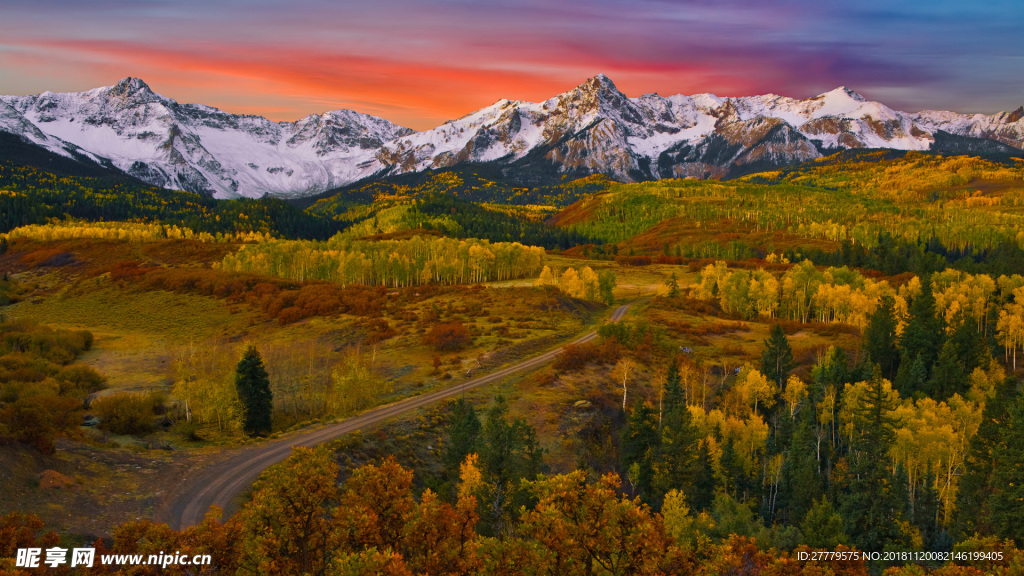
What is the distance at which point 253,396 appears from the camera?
60.0 metres

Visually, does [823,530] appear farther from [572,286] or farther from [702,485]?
[572,286]

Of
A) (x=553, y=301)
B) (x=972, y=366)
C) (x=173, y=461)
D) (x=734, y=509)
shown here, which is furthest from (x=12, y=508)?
(x=972, y=366)

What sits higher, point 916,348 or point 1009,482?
point 916,348

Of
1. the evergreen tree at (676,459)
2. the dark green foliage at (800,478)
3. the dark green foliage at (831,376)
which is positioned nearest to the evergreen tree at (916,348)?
the dark green foliage at (831,376)

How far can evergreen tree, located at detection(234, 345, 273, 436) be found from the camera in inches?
2344

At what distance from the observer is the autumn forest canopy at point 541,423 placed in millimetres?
20906

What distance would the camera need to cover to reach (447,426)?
62719mm

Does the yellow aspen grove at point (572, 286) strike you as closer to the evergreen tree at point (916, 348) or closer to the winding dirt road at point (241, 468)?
the evergreen tree at point (916, 348)

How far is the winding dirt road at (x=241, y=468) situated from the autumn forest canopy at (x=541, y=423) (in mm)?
1125

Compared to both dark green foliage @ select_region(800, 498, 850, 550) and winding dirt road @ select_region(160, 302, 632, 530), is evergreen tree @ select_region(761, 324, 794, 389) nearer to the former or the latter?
dark green foliage @ select_region(800, 498, 850, 550)

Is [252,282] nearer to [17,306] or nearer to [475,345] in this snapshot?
[17,306]

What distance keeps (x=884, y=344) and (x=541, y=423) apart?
227 feet

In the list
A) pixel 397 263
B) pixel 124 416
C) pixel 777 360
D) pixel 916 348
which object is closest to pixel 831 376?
pixel 777 360

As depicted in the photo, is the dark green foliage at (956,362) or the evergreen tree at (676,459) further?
the dark green foliage at (956,362)
